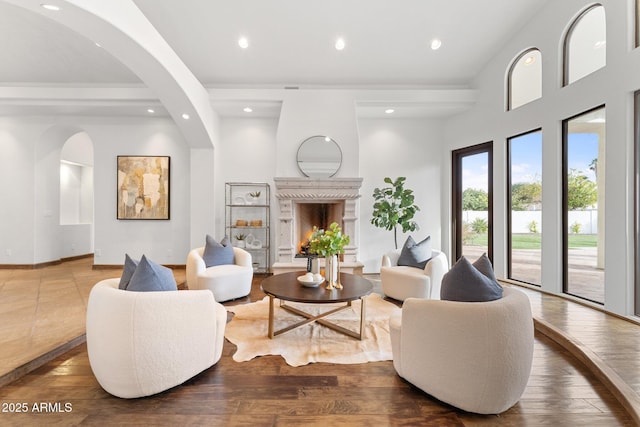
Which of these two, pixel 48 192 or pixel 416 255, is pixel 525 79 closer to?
pixel 416 255

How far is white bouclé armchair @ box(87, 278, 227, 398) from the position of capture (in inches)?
74.9

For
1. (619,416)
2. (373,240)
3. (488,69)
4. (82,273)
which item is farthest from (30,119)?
(619,416)

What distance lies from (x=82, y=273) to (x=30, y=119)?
3252 mm

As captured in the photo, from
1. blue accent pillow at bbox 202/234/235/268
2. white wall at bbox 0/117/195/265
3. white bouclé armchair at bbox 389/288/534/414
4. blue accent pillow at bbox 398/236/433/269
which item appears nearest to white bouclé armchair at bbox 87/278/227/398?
white bouclé armchair at bbox 389/288/534/414

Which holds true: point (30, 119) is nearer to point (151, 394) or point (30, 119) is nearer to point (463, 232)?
point (151, 394)

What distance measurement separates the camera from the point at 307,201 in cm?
540

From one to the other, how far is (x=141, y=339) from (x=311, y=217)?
415 centimetres

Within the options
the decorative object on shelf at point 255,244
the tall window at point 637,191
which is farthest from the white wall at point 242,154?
the tall window at point 637,191

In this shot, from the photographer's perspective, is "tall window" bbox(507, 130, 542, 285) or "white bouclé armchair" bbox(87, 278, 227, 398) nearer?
"white bouclé armchair" bbox(87, 278, 227, 398)

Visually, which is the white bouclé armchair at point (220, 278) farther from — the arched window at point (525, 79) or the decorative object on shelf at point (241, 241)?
the arched window at point (525, 79)

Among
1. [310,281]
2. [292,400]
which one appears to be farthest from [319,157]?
[292,400]

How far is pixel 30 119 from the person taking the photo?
5.82 metres

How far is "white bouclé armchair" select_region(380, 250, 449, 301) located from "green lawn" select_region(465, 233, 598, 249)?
1639 millimetres

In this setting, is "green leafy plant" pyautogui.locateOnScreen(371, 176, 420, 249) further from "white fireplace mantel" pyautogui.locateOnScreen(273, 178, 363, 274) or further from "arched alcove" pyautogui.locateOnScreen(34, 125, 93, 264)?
"arched alcove" pyautogui.locateOnScreen(34, 125, 93, 264)
